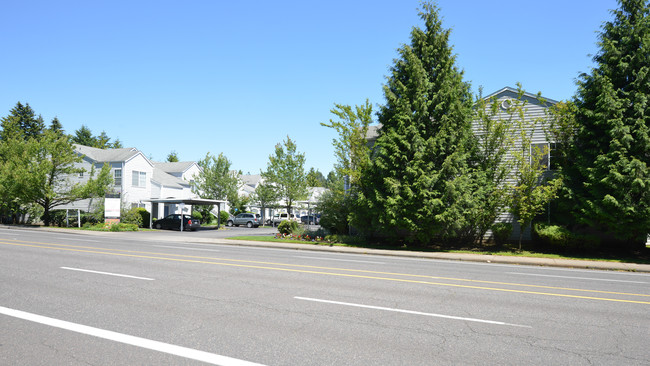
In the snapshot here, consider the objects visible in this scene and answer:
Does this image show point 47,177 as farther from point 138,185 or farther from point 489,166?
point 489,166

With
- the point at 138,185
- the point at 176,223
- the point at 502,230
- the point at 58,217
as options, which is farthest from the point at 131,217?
the point at 502,230

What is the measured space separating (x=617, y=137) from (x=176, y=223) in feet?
112

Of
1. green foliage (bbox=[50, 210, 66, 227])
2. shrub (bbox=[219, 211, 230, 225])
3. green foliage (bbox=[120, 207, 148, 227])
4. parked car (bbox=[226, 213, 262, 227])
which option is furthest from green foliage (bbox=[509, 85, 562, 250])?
green foliage (bbox=[50, 210, 66, 227])

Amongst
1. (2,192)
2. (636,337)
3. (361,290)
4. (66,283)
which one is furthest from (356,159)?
(2,192)

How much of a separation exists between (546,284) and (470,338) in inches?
248

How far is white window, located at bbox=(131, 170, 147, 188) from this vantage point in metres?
43.0

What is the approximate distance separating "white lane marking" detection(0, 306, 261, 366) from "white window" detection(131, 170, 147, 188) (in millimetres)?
39550

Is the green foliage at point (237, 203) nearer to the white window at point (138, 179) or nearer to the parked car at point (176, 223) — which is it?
the white window at point (138, 179)

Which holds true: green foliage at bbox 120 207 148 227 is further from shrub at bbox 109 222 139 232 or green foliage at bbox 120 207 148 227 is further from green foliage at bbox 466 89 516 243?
green foliage at bbox 466 89 516 243

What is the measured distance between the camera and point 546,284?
34.4 feet

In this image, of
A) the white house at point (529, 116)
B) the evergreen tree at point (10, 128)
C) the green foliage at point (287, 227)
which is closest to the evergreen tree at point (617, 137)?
the white house at point (529, 116)

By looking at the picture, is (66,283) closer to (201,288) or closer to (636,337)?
(201,288)

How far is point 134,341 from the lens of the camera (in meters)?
5.08

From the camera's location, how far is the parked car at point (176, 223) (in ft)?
123
